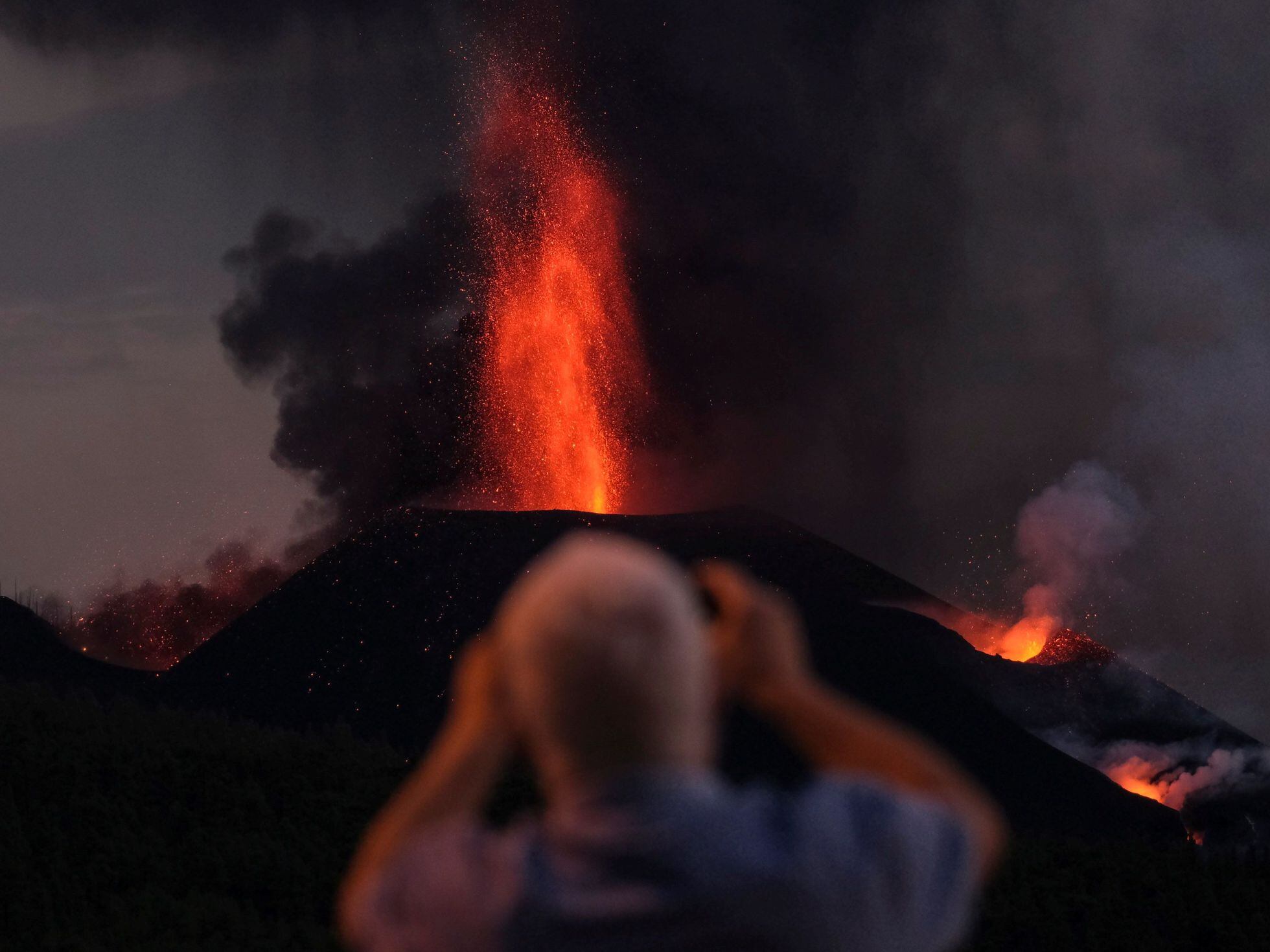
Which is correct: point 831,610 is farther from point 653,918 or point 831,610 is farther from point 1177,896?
point 653,918

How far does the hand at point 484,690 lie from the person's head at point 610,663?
0.05 metres

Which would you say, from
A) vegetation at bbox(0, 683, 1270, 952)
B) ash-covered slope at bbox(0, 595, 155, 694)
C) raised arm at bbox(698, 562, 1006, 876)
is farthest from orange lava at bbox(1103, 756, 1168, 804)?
raised arm at bbox(698, 562, 1006, 876)

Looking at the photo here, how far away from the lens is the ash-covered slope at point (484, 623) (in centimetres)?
2136

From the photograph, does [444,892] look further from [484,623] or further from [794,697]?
[484,623]

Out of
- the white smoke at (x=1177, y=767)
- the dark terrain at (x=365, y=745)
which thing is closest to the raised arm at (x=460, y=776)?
the dark terrain at (x=365, y=745)

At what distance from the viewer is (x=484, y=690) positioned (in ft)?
6.43

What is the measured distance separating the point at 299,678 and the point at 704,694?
23.6 metres

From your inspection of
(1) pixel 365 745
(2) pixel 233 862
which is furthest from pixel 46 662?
(2) pixel 233 862

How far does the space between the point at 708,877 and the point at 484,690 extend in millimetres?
390

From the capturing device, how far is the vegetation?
1240 centimetres

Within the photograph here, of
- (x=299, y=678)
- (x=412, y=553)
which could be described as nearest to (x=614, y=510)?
(x=412, y=553)

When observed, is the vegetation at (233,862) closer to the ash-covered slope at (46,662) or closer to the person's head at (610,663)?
the ash-covered slope at (46,662)

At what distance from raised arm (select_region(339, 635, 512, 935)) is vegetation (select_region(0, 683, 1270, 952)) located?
34.5 feet

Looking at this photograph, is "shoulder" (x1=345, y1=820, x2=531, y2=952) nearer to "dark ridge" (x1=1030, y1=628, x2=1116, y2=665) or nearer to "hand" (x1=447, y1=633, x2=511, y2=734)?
"hand" (x1=447, y1=633, x2=511, y2=734)
